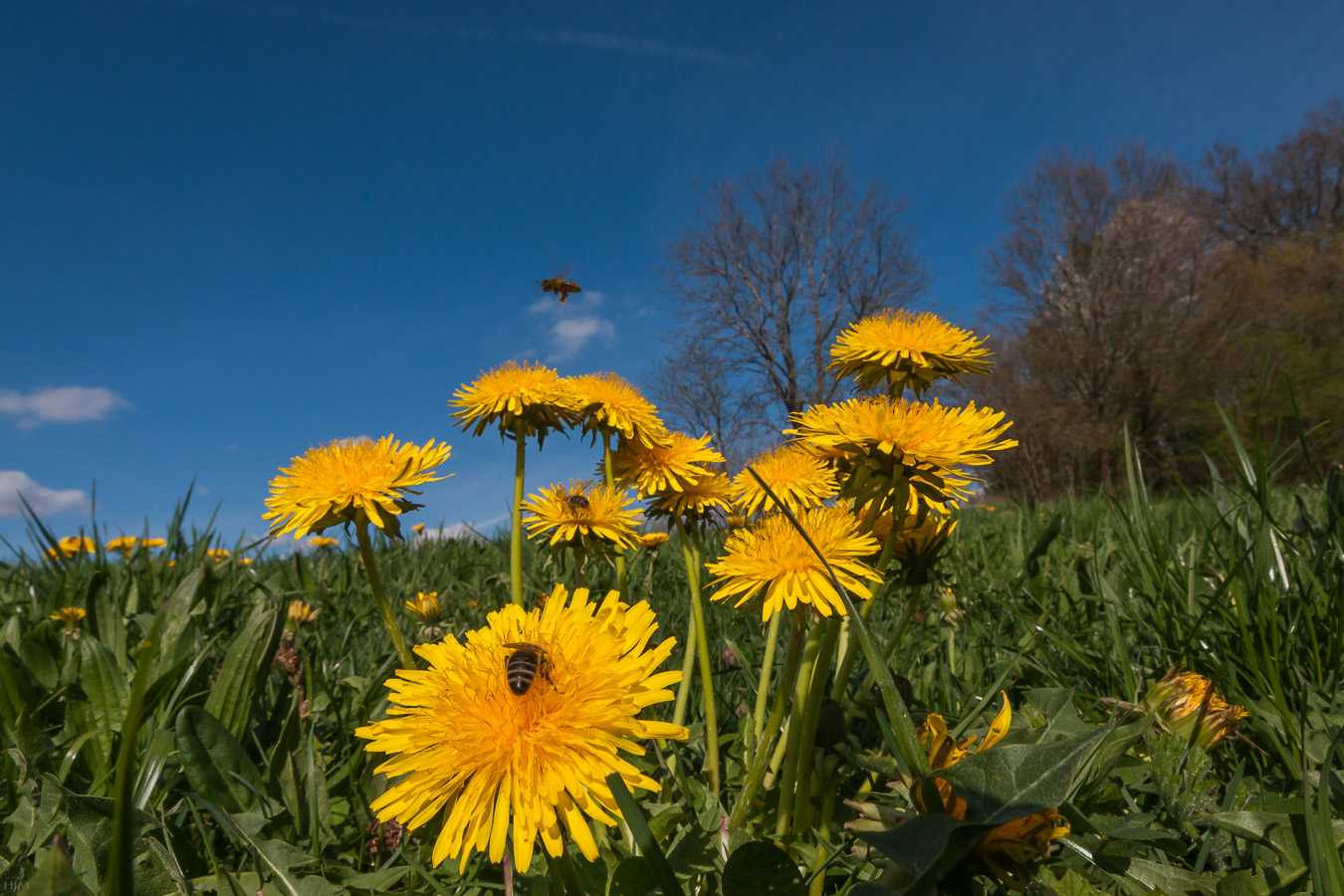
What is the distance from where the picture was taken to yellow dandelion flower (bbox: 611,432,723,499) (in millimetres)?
1696

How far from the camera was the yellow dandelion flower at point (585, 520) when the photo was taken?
1.61m

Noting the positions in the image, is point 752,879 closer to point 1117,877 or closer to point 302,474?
point 1117,877

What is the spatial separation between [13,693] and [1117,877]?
7.61 ft

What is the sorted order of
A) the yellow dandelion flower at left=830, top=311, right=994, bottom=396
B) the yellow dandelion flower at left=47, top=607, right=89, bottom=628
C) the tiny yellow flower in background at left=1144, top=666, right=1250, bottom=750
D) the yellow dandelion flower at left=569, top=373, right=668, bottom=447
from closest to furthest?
the tiny yellow flower in background at left=1144, top=666, right=1250, bottom=750, the yellow dandelion flower at left=830, top=311, right=994, bottom=396, the yellow dandelion flower at left=569, top=373, right=668, bottom=447, the yellow dandelion flower at left=47, top=607, right=89, bottom=628

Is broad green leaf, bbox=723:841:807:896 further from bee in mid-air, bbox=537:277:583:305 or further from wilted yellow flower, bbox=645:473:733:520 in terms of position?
bee in mid-air, bbox=537:277:583:305

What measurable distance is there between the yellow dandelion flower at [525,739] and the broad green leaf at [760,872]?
0.15 m

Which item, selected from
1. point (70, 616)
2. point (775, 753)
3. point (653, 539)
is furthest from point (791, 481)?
point (70, 616)

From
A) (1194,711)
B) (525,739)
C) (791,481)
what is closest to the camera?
(525,739)

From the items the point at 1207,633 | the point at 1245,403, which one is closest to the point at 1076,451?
the point at 1245,403

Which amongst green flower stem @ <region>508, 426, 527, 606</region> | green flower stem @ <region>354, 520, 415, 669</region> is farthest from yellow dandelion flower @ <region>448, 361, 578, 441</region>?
green flower stem @ <region>354, 520, 415, 669</region>

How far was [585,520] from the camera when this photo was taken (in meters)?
1.62

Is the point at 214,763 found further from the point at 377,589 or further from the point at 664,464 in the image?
the point at 664,464

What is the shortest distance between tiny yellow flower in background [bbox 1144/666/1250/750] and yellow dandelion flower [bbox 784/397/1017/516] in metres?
0.52

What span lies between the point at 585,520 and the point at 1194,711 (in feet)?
4.14
